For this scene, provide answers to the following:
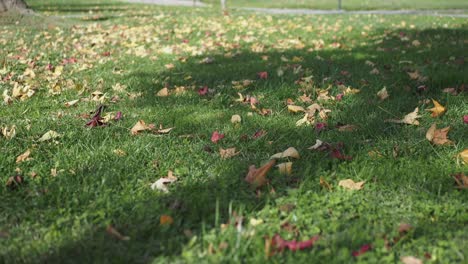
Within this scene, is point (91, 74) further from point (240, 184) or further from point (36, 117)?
point (240, 184)

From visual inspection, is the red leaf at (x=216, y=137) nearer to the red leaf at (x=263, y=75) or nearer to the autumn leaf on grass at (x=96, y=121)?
the autumn leaf on grass at (x=96, y=121)

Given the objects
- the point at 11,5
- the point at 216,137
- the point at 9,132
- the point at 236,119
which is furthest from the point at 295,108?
the point at 11,5

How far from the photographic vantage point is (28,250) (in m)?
1.94

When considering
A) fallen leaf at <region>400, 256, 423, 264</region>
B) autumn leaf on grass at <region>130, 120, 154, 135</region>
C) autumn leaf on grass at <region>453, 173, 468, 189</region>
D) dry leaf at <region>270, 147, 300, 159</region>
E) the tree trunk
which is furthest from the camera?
the tree trunk

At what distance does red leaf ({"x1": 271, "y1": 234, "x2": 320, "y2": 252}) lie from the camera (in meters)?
1.91

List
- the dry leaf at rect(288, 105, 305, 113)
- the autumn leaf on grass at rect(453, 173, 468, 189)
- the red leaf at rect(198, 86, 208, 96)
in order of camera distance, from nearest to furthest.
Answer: the autumn leaf on grass at rect(453, 173, 468, 189) → the dry leaf at rect(288, 105, 305, 113) → the red leaf at rect(198, 86, 208, 96)

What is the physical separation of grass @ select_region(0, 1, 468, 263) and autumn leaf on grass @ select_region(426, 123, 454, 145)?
5 cm

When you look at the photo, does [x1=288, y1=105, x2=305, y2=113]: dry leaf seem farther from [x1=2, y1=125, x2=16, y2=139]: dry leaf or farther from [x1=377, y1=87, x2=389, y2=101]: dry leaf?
[x1=2, y1=125, x2=16, y2=139]: dry leaf

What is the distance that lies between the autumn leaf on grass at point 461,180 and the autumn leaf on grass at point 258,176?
0.95 metres

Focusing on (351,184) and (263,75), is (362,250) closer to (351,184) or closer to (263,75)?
(351,184)

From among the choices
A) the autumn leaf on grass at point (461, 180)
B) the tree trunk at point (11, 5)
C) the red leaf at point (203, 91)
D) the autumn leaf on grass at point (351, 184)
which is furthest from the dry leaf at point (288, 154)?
the tree trunk at point (11, 5)

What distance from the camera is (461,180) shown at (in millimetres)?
2463

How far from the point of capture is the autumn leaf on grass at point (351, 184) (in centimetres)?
241

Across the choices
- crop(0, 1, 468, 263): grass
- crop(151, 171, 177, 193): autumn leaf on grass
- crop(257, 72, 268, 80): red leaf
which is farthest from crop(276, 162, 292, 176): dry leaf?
crop(257, 72, 268, 80): red leaf
